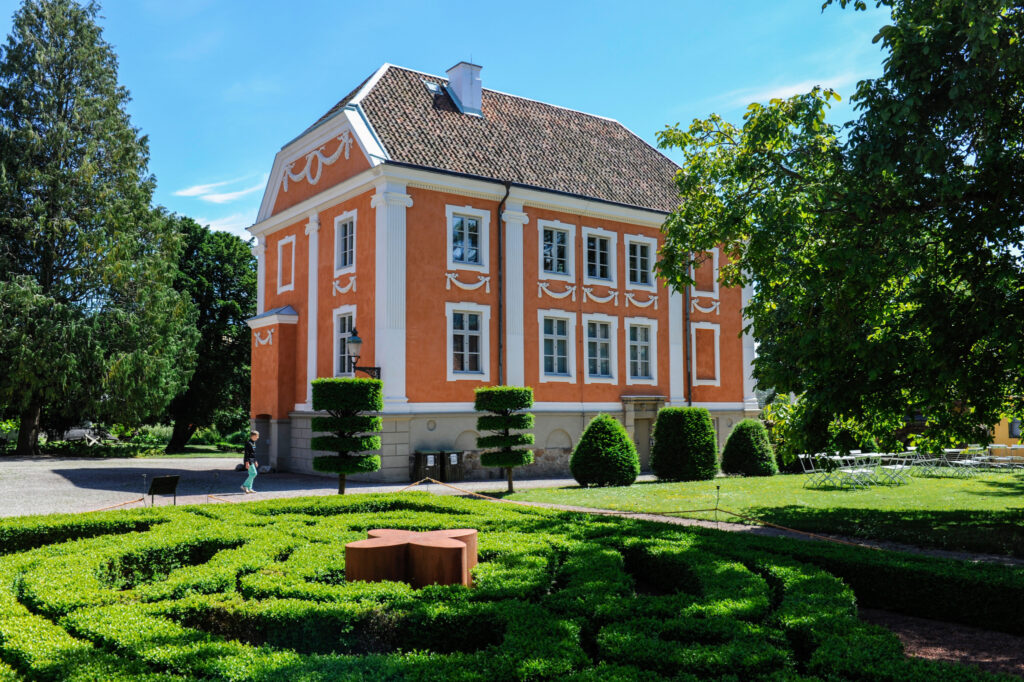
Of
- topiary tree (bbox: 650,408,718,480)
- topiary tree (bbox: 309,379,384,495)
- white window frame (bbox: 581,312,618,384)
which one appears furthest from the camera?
white window frame (bbox: 581,312,618,384)

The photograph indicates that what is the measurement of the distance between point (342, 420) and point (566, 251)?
36.3 feet

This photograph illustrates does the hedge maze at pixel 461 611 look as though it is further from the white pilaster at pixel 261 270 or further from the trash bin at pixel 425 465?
the white pilaster at pixel 261 270

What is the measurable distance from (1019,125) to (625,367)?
54.3 feet

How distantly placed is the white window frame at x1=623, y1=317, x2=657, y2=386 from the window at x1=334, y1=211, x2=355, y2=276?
9221 mm

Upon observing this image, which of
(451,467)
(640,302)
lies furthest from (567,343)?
(451,467)

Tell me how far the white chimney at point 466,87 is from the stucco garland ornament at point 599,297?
22.5 feet

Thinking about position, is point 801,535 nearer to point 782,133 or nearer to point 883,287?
point 883,287

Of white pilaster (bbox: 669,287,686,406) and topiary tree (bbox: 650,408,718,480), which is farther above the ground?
white pilaster (bbox: 669,287,686,406)

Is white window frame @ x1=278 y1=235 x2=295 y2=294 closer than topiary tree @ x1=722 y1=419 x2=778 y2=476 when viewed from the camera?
No

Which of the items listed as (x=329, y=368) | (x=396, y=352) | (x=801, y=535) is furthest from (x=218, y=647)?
(x=329, y=368)

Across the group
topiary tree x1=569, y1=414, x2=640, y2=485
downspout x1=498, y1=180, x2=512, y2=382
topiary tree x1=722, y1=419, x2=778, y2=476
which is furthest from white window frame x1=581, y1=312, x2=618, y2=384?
topiary tree x1=569, y1=414, x2=640, y2=485

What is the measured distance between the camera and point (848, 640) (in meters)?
5.06

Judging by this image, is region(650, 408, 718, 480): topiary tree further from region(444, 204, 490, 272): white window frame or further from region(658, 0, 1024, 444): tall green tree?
region(658, 0, 1024, 444): tall green tree

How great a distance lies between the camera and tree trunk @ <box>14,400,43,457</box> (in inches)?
1188
